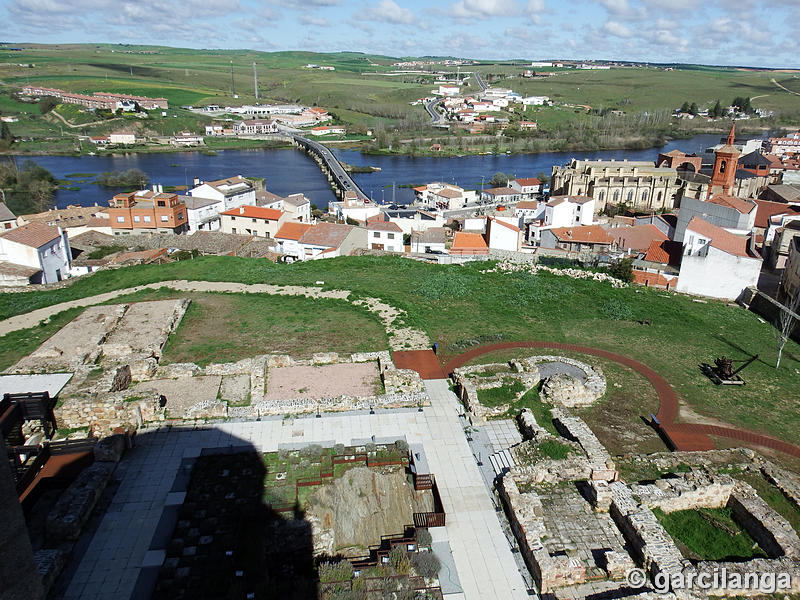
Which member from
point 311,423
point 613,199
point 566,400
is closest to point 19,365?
point 311,423

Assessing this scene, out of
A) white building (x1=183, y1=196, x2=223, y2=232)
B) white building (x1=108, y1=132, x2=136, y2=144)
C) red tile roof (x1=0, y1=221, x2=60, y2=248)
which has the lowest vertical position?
white building (x1=183, y1=196, x2=223, y2=232)

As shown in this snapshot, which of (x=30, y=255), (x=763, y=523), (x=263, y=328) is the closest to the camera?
(x=763, y=523)

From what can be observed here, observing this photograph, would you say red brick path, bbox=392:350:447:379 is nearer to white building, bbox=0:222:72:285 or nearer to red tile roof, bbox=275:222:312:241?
red tile roof, bbox=275:222:312:241

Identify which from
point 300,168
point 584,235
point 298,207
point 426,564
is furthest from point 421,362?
point 300,168

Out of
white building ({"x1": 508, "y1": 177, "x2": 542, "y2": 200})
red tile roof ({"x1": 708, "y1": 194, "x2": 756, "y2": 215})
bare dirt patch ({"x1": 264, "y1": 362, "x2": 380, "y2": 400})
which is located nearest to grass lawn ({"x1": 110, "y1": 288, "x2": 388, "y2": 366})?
bare dirt patch ({"x1": 264, "y1": 362, "x2": 380, "y2": 400})

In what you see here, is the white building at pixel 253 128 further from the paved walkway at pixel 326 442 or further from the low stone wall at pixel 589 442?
the low stone wall at pixel 589 442

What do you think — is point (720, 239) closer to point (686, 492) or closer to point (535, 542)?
point (686, 492)
